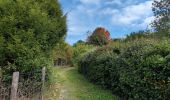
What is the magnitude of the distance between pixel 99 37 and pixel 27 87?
49014 mm

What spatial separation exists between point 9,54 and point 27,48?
0.77m

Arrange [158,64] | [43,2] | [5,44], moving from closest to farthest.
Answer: [158,64]
[5,44]
[43,2]

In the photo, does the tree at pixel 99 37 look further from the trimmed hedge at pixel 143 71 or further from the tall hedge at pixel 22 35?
the tall hedge at pixel 22 35

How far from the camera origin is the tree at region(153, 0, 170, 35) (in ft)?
112

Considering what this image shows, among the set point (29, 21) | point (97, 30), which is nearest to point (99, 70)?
point (29, 21)

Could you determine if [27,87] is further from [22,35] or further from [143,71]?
[143,71]

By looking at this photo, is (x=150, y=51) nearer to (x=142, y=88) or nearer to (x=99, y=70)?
(x=142, y=88)

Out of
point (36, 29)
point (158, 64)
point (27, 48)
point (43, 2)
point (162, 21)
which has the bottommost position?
point (158, 64)

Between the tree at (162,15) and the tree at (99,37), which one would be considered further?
the tree at (99,37)

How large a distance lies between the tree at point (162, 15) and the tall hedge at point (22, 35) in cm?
2250

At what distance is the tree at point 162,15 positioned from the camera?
34.2 metres


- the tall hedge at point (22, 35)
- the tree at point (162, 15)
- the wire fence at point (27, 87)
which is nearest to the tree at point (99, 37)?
the tree at point (162, 15)

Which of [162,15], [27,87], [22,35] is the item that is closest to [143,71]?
[27,87]

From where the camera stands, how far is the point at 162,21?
34.8 metres
